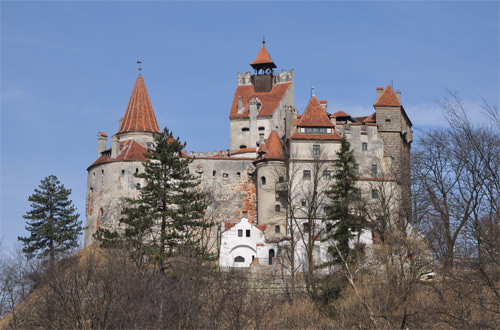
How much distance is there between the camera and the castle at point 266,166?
2527 inches

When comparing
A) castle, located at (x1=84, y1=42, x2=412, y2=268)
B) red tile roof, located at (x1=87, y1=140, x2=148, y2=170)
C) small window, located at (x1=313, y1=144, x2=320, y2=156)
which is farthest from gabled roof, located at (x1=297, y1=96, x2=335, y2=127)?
red tile roof, located at (x1=87, y1=140, x2=148, y2=170)

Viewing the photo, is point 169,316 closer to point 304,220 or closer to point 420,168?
point 420,168

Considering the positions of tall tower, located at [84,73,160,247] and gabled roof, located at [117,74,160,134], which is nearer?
tall tower, located at [84,73,160,247]

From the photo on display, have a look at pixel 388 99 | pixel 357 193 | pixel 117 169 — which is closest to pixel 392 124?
pixel 388 99

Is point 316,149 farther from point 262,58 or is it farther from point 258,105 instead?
point 262,58

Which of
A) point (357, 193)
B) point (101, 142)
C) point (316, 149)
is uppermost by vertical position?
point (101, 142)

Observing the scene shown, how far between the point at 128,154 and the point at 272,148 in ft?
44.1

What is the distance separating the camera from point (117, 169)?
71438mm

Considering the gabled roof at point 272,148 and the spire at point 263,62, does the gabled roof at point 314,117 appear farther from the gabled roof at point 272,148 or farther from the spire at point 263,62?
the spire at point 263,62

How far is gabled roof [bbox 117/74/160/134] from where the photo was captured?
7512 centimetres

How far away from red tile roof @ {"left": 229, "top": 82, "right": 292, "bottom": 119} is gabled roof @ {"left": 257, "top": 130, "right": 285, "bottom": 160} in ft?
21.6

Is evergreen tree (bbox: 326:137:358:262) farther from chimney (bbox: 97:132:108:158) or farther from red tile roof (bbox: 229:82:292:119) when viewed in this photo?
chimney (bbox: 97:132:108:158)

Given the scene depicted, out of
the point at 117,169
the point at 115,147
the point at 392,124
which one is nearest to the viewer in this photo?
the point at 392,124

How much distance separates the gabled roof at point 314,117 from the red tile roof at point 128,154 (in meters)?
15.1
